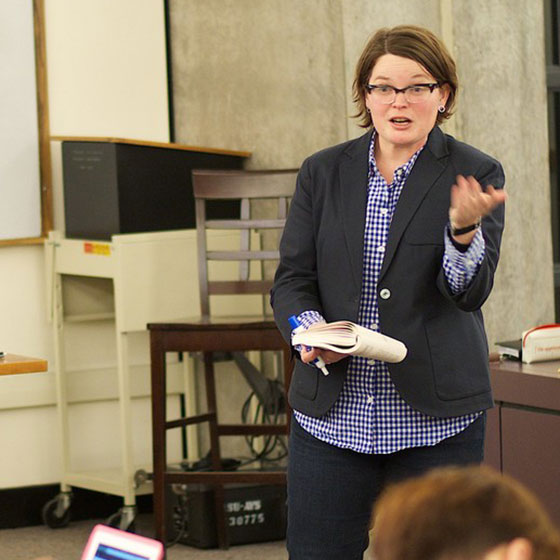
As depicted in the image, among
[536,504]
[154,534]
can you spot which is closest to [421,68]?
[536,504]

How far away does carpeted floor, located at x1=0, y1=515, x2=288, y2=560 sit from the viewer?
4508 mm

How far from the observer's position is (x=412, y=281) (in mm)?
2359

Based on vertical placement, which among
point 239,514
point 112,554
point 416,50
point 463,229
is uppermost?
point 416,50

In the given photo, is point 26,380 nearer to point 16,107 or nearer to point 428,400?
point 16,107

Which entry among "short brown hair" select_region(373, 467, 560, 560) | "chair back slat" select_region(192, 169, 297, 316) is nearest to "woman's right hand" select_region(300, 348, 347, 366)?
"short brown hair" select_region(373, 467, 560, 560)

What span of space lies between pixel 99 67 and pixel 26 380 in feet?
4.35

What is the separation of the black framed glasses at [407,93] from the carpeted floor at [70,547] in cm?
246

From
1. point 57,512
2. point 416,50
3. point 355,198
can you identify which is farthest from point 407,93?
point 57,512

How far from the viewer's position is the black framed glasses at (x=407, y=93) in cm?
238

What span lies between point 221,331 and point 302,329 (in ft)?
6.57

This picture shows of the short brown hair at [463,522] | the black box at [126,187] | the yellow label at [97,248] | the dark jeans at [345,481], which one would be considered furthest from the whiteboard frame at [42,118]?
the short brown hair at [463,522]

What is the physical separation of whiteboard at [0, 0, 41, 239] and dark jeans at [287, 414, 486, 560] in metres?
2.77

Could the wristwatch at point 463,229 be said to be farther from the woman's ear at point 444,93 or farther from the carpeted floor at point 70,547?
the carpeted floor at point 70,547

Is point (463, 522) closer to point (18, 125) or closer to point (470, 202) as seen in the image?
point (470, 202)
